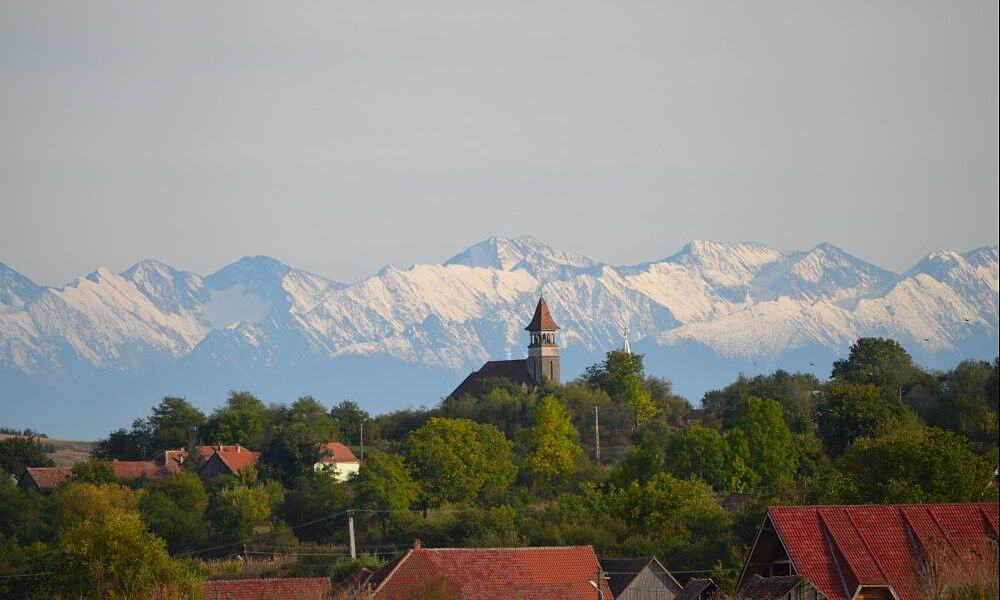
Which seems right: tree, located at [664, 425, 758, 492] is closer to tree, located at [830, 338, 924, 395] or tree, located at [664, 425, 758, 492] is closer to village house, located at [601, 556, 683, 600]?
tree, located at [830, 338, 924, 395]

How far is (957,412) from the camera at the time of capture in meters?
100

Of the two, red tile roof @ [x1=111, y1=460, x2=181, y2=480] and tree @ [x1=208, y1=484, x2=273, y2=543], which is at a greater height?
red tile roof @ [x1=111, y1=460, x2=181, y2=480]

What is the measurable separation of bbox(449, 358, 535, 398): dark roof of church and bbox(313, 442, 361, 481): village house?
21095 mm

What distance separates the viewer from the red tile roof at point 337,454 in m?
114

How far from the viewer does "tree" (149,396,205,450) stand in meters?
129

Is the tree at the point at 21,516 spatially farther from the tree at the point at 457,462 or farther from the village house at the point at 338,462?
the tree at the point at 457,462

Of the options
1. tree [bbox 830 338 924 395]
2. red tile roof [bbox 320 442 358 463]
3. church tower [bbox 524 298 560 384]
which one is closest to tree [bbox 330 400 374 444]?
red tile roof [bbox 320 442 358 463]

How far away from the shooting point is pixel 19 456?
A: 12256 cm

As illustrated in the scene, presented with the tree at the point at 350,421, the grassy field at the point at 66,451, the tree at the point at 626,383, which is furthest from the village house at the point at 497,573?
the grassy field at the point at 66,451

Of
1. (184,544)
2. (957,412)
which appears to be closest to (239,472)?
(184,544)

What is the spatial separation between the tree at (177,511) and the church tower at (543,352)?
49076mm

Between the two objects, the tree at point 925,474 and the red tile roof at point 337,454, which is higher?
the red tile roof at point 337,454

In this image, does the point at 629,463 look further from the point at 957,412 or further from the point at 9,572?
the point at 9,572

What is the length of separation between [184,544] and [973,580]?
205ft
